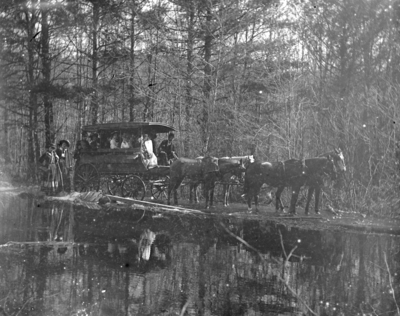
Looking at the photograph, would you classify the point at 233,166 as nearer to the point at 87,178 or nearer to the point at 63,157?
the point at 87,178

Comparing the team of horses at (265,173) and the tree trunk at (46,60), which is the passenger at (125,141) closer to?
the team of horses at (265,173)

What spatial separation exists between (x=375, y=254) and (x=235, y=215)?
5.84 m

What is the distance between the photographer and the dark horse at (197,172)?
653 inches

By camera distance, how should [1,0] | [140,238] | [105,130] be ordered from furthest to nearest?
[1,0]
[105,130]
[140,238]

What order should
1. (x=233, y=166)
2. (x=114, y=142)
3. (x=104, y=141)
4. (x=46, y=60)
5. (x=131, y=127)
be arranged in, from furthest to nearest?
1. (x=46, y=60)
2. (x=104, y=141)
3. (x=114, y=142)
4. (x=131, y=127)
5. (x=233, y=166)

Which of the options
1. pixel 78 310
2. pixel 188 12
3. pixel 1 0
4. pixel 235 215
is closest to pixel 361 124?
pixel 235 215

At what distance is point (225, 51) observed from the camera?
22.3 metres

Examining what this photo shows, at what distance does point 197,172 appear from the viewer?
677 inches

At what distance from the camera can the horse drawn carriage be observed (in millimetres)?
18188

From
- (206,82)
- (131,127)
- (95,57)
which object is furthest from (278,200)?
(95,57)

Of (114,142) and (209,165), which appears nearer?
(209,165)

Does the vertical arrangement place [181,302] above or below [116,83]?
below

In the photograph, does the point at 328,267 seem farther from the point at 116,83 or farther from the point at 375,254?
the point at 116,83

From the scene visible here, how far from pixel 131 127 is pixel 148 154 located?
3.28 ft
